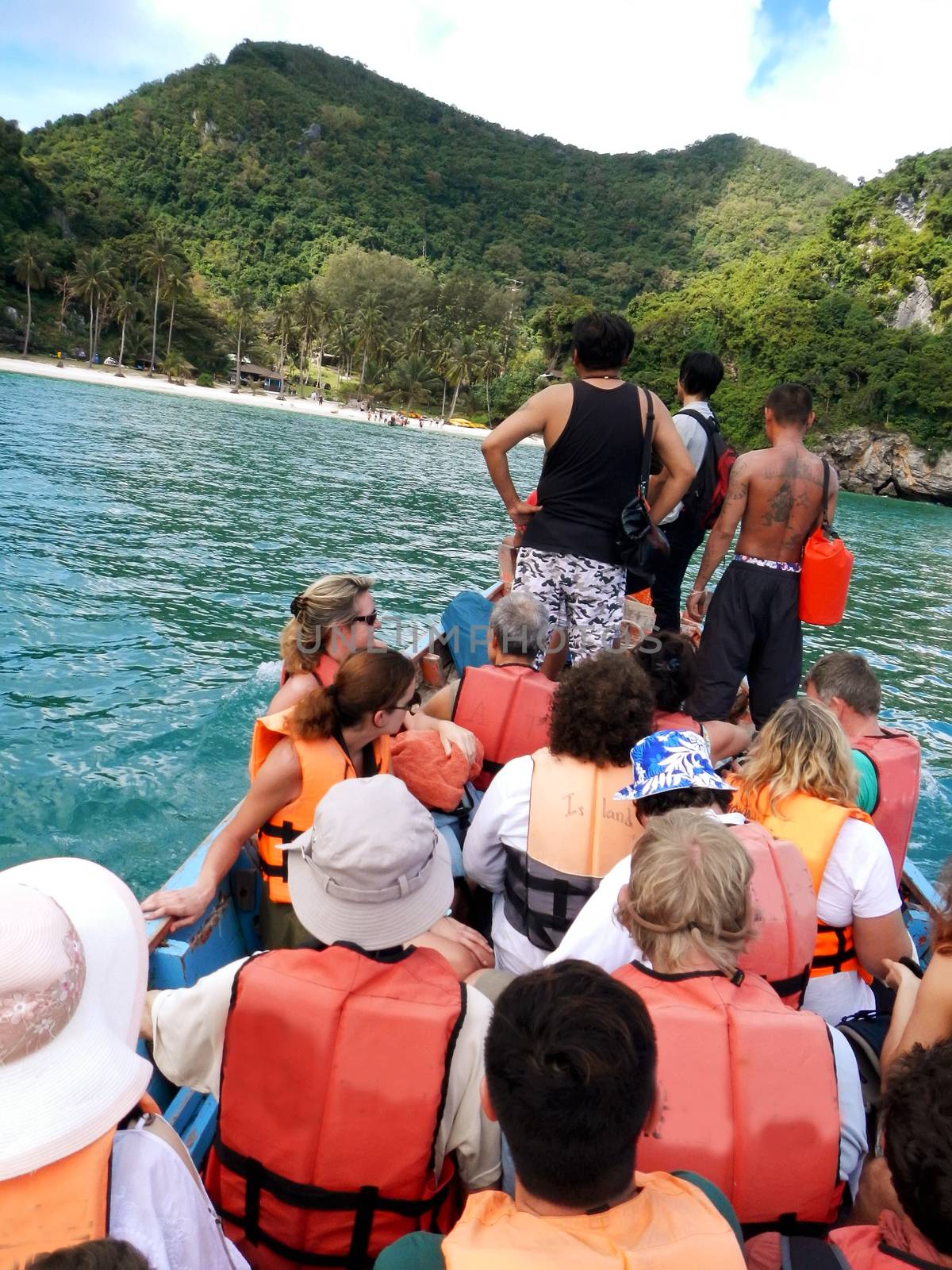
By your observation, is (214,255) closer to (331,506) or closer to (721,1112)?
(331,506)

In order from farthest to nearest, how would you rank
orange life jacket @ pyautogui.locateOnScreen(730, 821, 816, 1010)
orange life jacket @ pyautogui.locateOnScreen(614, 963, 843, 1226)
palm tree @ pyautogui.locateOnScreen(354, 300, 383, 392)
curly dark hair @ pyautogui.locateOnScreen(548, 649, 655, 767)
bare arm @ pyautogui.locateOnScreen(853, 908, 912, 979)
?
1. palm tree @ pyautogui.locateOnScreen(354, 300, 383, 392)
2. curly dark hair @ pyautogui.locateOnScreen(548, 649, 655, 767)
3. bare arm @ pyautogui.locateOnScreen(853, 908, 912, 979)
4. orange life jacket @ pyautogui.locateOnScreen(730, 821, 816, 1010)
5. orange life jacket @ pyautogui.locateOnScreen(614, 963, 843, 1226)

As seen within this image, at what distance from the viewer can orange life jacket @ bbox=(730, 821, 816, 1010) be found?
77.6 inches

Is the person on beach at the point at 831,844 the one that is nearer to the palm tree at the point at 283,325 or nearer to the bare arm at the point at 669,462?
the bare arm at the point at 669,462

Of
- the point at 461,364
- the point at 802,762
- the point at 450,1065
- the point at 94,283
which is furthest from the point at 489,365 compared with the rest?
the point at 450,1065

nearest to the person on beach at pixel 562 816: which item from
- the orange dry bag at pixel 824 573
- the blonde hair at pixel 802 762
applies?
the blonde hair at pixel 802 762

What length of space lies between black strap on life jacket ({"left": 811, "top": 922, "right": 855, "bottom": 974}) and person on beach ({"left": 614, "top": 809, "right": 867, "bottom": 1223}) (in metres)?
0.75

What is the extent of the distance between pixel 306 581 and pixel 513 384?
61.4 m

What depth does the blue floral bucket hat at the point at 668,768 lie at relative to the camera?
2.22 metres

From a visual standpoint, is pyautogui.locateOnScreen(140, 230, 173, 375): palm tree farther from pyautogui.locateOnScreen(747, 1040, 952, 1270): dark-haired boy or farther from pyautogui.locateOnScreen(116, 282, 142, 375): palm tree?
pyautogui.locateOnScreen(747, 1040, 952, 1270): dark-haired boy

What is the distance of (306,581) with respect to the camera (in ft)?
38.4

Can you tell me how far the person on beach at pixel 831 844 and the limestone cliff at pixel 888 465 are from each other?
48.5 metres

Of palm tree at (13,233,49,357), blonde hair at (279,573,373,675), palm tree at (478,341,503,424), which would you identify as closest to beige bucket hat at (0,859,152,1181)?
blonde hair at (279,573,373,675)

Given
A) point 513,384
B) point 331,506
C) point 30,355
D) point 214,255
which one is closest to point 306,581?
point 331,506

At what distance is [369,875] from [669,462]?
2.72 metres
